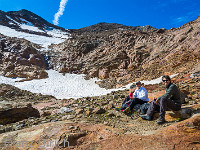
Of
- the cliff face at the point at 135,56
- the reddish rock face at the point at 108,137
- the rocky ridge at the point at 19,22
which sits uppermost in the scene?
the rocky ridge at the point at 19,22

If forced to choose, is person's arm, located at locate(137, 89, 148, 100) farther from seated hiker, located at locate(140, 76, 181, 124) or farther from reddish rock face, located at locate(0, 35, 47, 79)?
reddish rock face, located at locate(0, 35, 47, 79)

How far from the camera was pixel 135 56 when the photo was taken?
86.7ft

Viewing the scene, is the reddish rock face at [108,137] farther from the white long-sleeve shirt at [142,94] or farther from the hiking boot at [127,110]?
the white long-sleeve shirt at [142,94]

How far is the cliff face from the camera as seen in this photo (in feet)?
64.0

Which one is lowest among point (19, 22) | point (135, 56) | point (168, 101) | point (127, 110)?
point (127, 110)

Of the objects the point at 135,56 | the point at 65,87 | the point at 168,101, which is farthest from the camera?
the point at 135,56

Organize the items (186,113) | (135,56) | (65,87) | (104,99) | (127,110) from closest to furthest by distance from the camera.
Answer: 1. (186,113)
2. (127,110)
3. (104,99)
4. (65,87)
5. (135,56)

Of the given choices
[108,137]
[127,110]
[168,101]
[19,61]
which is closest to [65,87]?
[19,61]

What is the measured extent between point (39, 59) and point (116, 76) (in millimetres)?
25457

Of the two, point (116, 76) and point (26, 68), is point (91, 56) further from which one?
point (26, 68)

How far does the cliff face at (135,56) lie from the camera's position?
1952cm

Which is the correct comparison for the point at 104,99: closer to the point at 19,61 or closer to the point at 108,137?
the point at 108,137

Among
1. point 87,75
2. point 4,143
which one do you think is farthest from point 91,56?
point 4,143

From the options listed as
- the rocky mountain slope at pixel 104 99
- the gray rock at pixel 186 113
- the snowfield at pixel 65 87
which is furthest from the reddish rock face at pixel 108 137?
the snowfield at pixel 65 87
